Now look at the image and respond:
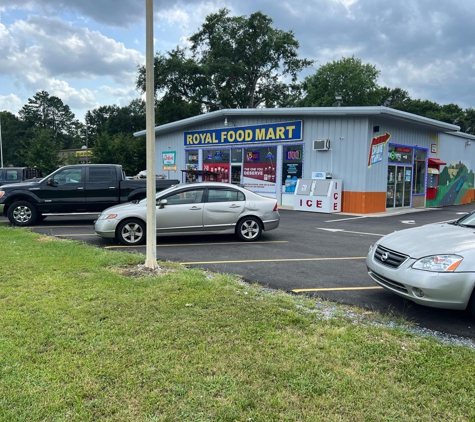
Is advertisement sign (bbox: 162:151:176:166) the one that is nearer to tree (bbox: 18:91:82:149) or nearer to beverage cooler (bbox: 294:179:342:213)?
beverage cooler (bbox: 294:179:342:213)

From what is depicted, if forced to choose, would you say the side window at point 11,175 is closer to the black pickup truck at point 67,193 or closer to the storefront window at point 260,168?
the black pickup truck at point 67,193

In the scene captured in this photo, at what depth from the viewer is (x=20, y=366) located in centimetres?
318

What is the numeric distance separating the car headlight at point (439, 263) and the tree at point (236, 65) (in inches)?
1478

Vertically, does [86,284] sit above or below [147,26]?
below

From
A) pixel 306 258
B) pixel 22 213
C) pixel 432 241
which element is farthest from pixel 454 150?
pixel 22 213

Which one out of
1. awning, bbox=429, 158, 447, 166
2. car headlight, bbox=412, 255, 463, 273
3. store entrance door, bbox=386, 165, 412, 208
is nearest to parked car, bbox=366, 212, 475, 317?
car headlight, bbox=412, 255, 463, 273

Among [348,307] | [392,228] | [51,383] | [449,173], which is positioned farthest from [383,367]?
[449,173]

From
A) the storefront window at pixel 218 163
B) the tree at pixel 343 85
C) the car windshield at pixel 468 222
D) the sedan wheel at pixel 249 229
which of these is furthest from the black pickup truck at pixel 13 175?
the tree at pixel 343 85

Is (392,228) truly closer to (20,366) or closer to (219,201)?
(219,201)

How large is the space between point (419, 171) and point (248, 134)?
9410mm

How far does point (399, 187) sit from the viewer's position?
1967cm

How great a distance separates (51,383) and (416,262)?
152 inches

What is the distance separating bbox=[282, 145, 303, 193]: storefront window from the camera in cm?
1908

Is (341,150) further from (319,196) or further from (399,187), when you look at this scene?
(399,187)
